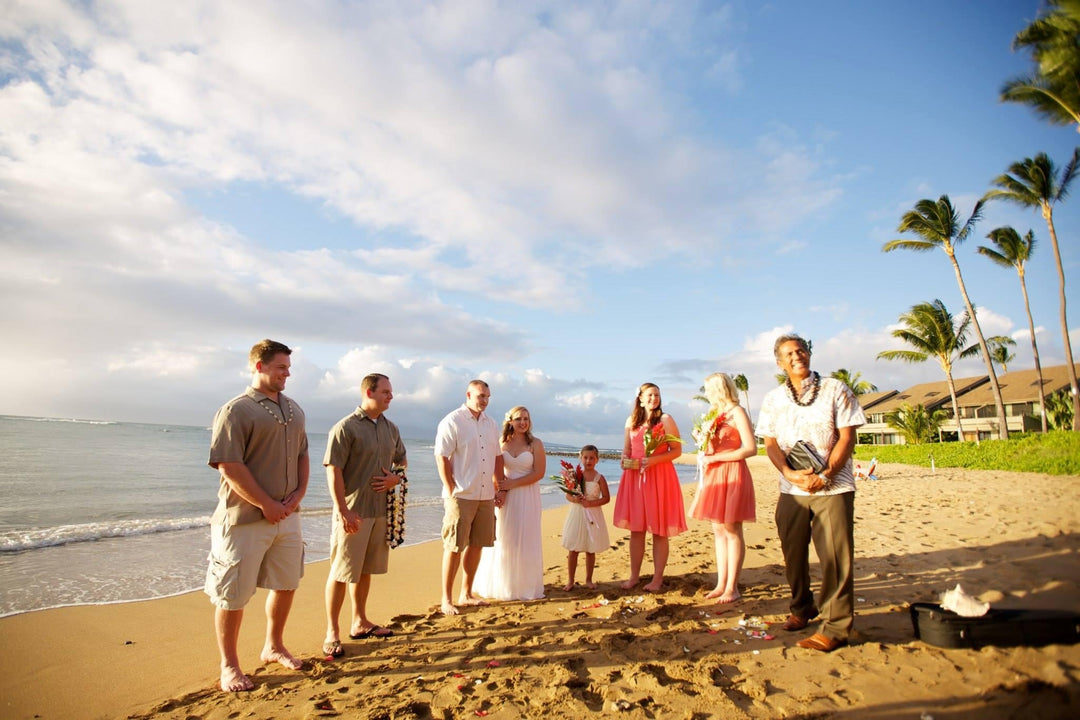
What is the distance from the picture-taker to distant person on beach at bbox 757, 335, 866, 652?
3.44 metres

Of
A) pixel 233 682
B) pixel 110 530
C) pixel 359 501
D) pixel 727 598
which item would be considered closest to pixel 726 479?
pixel 727 598

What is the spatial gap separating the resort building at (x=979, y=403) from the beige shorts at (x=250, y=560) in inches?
1273

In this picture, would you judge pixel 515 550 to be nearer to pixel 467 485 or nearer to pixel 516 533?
pixel 516 533

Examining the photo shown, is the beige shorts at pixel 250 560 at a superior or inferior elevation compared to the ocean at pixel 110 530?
superior

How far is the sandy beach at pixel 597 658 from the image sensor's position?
114 inches

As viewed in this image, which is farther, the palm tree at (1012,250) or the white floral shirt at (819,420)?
the palm tree at (1012,250)

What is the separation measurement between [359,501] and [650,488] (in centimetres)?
267

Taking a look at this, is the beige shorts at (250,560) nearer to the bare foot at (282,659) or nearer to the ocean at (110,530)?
the bare foot at (282,659)

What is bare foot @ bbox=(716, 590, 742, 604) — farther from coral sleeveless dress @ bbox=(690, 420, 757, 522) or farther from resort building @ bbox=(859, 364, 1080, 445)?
resort building @ bbox=(859, 364, 1080, 445)

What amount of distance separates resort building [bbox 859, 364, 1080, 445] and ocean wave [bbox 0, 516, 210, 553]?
31472mm

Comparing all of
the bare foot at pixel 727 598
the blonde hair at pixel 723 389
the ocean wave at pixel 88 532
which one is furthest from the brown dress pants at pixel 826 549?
the ocean wave at pixel 88 532

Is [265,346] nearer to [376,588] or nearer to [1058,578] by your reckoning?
[376,588]

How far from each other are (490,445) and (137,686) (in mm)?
3089

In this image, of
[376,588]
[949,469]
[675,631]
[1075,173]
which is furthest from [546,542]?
[1075,173]
